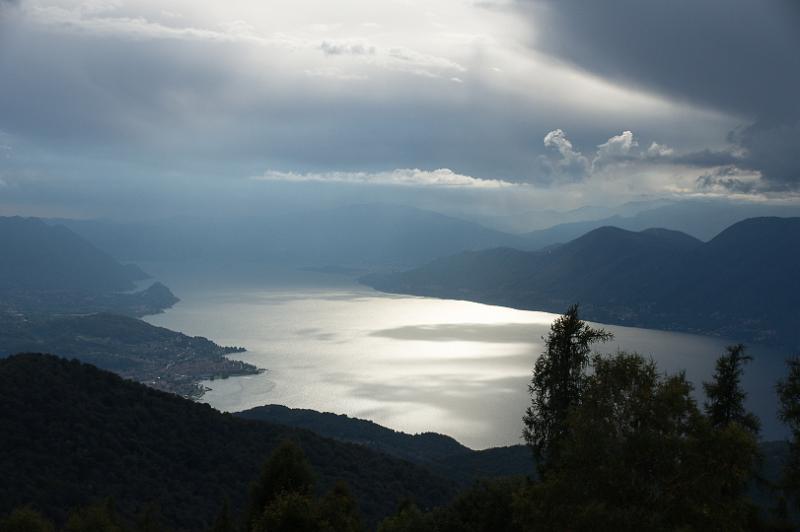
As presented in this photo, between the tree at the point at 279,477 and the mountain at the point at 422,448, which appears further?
the mountain at the point at 422,448

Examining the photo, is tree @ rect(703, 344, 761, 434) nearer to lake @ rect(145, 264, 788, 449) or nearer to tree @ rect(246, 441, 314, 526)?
tree @ rect(246, 441, 314, 526)

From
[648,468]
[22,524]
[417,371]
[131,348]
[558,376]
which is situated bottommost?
[417,371]

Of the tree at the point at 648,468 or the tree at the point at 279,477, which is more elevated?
the tree at the point at 648,468

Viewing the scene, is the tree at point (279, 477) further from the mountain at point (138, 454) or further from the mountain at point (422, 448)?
the mountain at point (422, 448)

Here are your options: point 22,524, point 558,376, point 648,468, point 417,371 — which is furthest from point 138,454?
point 417,371

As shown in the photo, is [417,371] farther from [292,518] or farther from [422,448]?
[292,518]

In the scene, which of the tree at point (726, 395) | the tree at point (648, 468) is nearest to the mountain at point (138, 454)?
the tree at point (726, 395)

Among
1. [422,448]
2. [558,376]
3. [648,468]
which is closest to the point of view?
[648,468]
